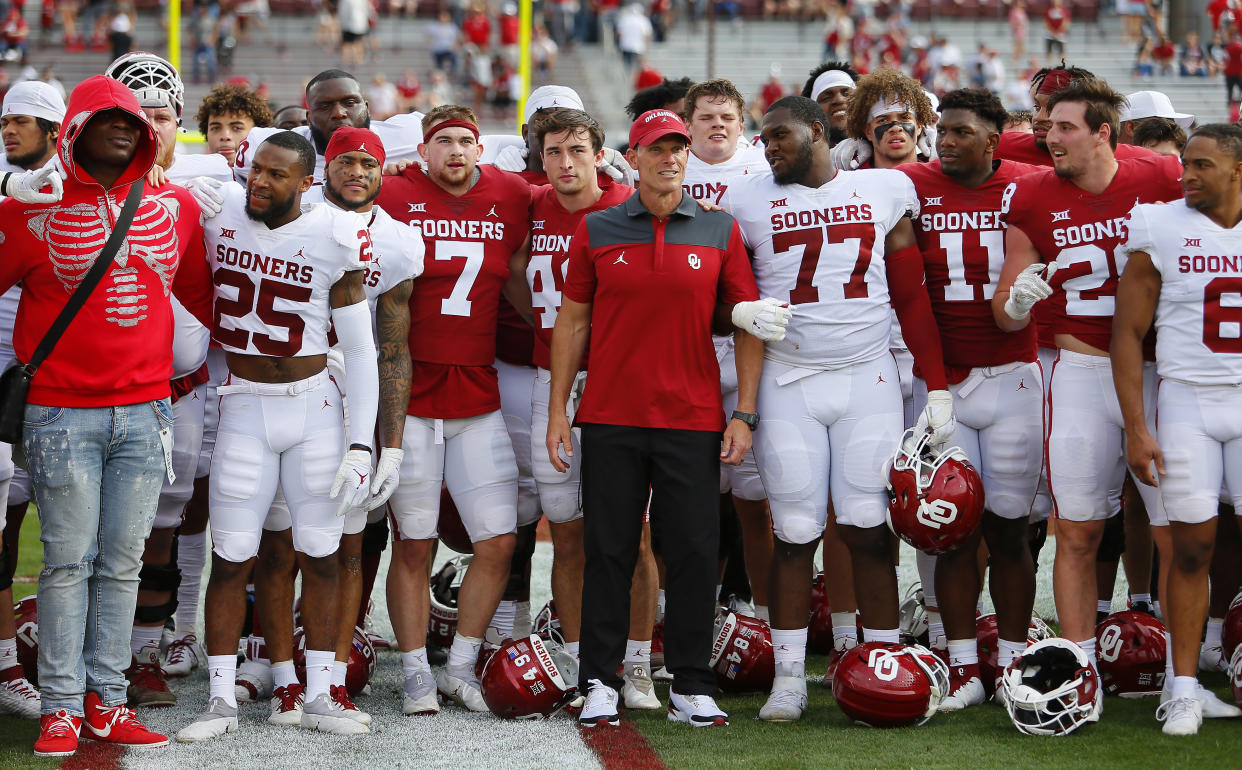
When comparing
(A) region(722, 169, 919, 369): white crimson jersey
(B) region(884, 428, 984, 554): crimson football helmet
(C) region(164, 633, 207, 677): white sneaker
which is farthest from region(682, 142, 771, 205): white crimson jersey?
(C) region(164, 633, 207, 677): white sneaker

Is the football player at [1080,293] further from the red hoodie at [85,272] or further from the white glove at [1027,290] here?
the red hoodie at [85,272]

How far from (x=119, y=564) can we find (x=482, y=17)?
62.6ft

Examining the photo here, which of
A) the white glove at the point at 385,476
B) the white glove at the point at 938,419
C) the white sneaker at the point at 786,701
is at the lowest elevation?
the white sneaker at the point at 786,701

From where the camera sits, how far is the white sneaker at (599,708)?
4.56m

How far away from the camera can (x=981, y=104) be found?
4945 millimetres

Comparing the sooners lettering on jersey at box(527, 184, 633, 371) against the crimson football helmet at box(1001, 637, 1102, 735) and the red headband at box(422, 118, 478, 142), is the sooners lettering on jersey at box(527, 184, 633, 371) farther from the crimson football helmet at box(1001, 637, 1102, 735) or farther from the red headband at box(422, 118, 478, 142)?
the crimson football helmet at box(1001, 637, 1102, 735)

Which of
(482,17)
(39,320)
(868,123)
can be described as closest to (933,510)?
(868,123)

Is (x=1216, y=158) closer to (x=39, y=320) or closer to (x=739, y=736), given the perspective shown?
(x=739, y=736)

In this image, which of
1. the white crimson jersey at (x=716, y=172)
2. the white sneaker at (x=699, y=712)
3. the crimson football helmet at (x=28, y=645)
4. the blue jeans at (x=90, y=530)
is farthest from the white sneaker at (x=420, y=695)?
the white crimson jersey at (x=716, y=172)

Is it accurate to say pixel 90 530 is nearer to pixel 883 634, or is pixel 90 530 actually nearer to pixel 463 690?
pixel 463 690

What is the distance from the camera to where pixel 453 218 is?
5.00 metres

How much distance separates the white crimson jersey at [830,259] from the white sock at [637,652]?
1.12 m

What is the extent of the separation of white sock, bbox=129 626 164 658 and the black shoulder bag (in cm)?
115

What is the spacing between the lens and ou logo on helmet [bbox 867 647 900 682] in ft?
14.7
